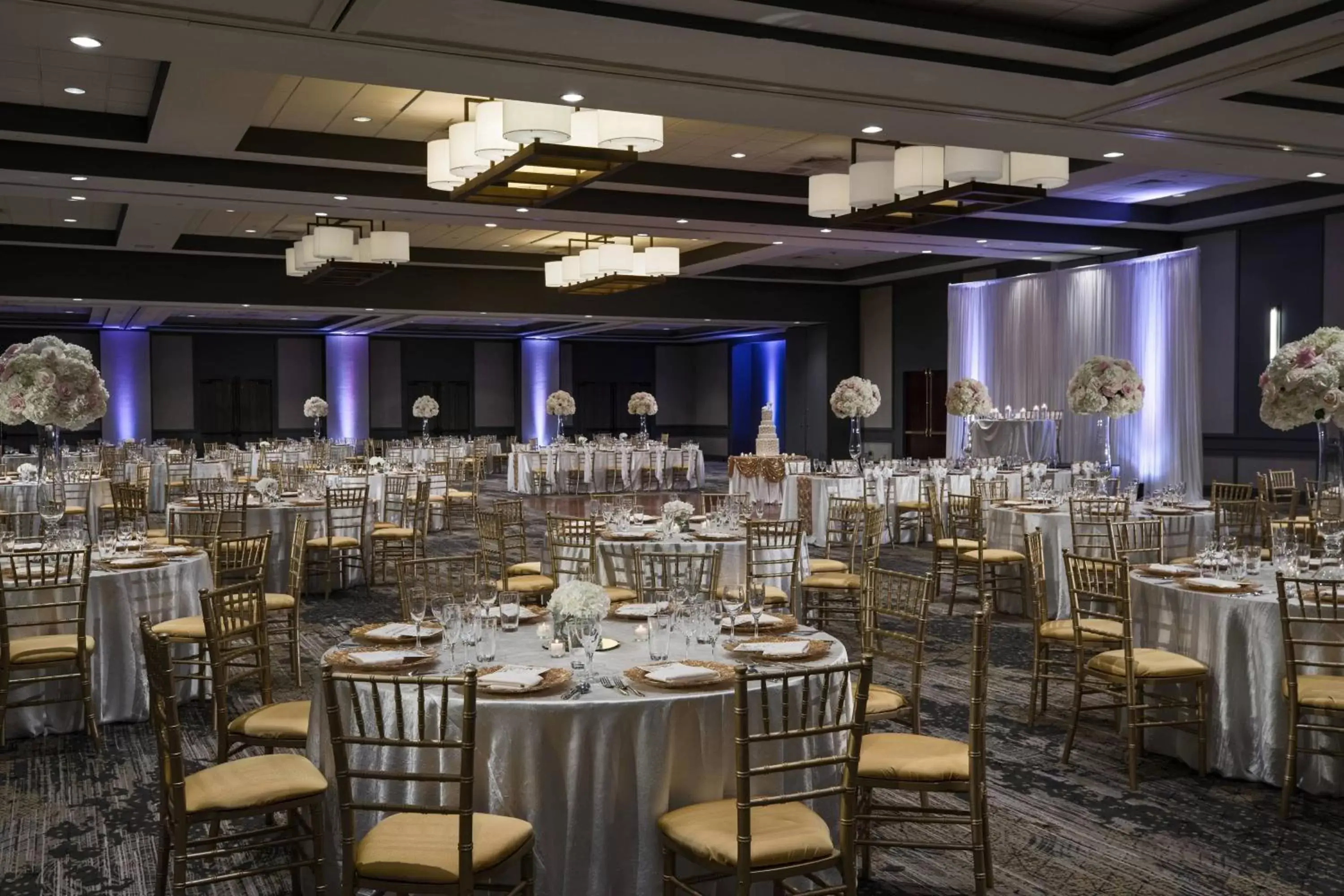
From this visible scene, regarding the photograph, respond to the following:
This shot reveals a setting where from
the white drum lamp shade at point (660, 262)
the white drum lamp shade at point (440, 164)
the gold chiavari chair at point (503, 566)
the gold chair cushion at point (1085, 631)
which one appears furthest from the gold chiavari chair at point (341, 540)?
the gold chair cushion at point (1085, 631)

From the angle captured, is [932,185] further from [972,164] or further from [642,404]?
[642,404]

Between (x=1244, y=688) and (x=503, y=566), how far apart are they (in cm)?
407

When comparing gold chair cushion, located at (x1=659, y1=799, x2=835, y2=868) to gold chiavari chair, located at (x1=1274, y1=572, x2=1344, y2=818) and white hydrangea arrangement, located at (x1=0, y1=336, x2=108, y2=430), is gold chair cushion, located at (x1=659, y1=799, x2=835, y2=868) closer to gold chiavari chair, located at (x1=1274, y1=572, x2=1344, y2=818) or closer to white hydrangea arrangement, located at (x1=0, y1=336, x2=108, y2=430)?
gold chiavari chair, located at (x1=1274, y1=572, x2=1344, y2=818)

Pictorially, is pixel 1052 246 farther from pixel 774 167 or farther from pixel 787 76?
pixel 787 76

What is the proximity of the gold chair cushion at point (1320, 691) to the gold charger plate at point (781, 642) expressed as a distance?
6.61ft

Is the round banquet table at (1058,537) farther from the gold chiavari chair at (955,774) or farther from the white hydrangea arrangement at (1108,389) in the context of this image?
the gold chiavari chair at (955,774)

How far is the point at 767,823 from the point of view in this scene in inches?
130

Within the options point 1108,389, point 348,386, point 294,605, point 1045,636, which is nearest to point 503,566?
point 294,605

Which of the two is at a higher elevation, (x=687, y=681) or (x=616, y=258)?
(x=616, y=258)

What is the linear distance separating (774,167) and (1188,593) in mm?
6565

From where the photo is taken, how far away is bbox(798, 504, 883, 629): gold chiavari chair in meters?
7.49

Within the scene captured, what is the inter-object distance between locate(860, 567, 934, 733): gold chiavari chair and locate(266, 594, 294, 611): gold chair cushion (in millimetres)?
3645

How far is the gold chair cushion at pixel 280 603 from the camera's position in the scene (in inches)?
269

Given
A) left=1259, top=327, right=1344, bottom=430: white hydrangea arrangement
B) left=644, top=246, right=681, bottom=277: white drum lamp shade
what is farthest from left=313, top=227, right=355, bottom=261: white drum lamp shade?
left=1259, top=327, right=1344, bottom=430: white hydrangea arrangement
